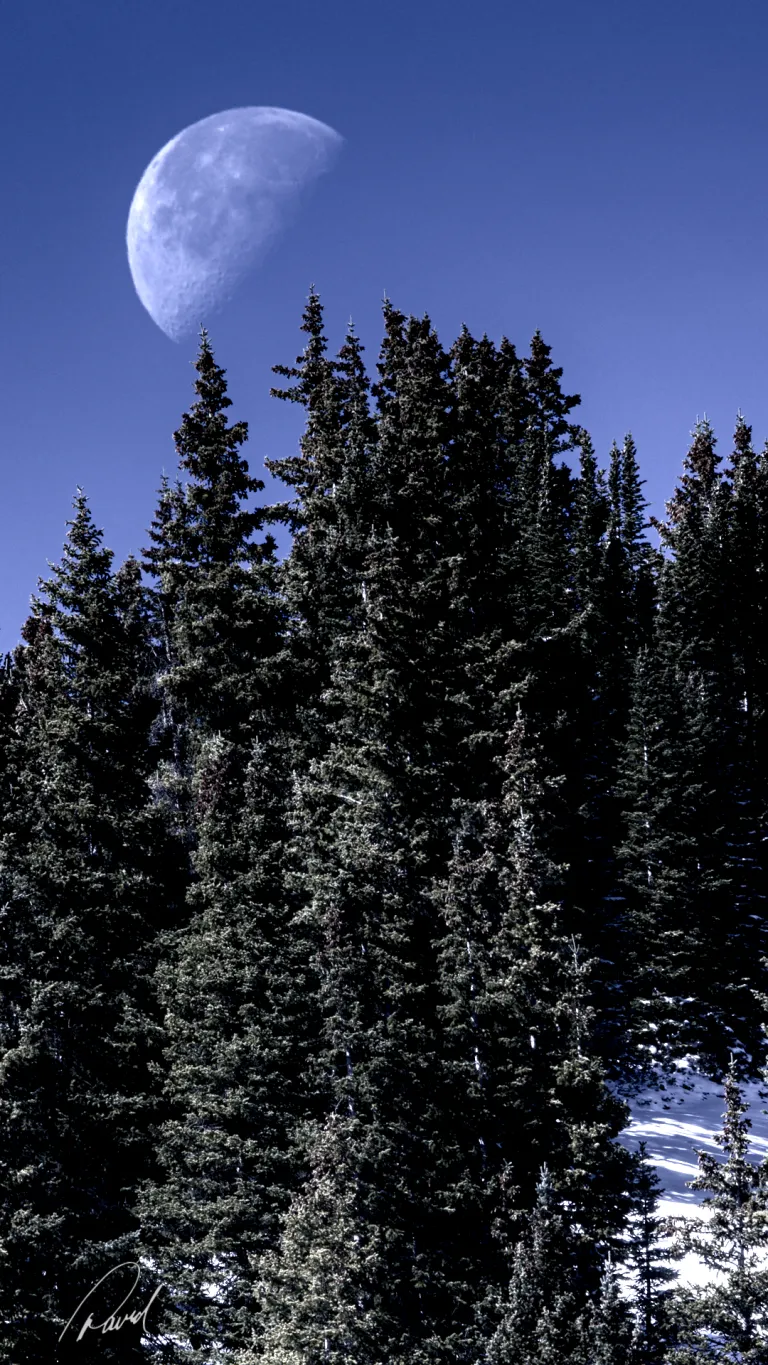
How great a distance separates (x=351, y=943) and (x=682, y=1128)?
12.7 meters

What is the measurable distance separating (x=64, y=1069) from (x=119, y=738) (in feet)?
31.2

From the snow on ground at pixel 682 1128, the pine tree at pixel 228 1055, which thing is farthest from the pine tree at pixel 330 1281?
the snow on ground at pixel 682 1128

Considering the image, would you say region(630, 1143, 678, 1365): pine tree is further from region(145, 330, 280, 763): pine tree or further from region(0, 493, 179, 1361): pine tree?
region(145, 330, 280, 763): pine tree

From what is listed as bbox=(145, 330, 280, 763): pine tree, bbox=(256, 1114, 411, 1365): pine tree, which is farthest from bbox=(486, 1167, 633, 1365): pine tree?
bbox=(145, 330, 280, 763): pine tree

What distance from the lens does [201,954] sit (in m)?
23.4

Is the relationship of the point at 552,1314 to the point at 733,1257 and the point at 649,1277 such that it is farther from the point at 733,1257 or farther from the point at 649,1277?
the point at 733,1257

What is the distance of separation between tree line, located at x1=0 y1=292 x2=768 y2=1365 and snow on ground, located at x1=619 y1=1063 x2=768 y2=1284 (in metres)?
0.88

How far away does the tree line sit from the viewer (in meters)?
19.4

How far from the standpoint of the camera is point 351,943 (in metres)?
22.7

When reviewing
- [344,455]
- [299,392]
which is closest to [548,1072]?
[344,455]

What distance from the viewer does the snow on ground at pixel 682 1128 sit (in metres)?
24.6

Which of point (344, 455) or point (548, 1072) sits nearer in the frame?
point (548, 1072)

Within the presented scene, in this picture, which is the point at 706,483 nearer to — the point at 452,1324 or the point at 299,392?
the point at 299,392
